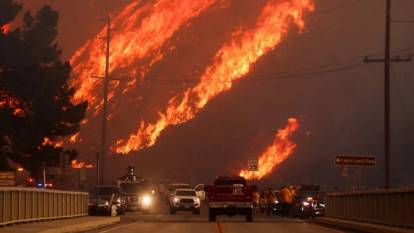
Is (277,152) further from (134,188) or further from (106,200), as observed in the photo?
(106,200)

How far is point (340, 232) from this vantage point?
35438 mm

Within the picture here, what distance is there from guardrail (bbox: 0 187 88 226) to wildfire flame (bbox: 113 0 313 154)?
6824 centimetres

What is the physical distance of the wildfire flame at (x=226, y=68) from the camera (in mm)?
115000

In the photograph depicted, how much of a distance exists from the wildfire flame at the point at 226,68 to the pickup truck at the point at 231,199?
6495 cm

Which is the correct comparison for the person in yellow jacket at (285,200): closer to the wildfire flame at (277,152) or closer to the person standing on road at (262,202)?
the person standing on road at (262,202)

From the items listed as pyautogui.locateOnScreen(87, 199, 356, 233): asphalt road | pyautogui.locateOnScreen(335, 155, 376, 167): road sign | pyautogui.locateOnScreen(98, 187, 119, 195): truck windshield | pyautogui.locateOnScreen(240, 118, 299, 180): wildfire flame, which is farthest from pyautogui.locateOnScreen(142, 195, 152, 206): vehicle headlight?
pyautogui.locateOnScreen(240, 118, 299, 180): wildfire flame

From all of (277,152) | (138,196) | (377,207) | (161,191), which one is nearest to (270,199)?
(138,196)

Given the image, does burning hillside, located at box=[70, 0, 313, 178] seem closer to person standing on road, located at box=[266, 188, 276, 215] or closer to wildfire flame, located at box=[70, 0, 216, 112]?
wildfire flame, located at box=[70, 0, 216, 112]

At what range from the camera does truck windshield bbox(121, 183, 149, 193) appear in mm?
63094

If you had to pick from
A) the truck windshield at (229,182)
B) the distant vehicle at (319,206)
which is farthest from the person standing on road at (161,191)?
the truck windshield at (229,182)

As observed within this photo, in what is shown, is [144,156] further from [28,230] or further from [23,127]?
[28,230]

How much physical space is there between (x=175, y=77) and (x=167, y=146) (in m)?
9.68

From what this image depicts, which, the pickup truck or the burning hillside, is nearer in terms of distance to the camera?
the pickup truck

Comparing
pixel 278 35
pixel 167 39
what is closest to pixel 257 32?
pixel 278 35
